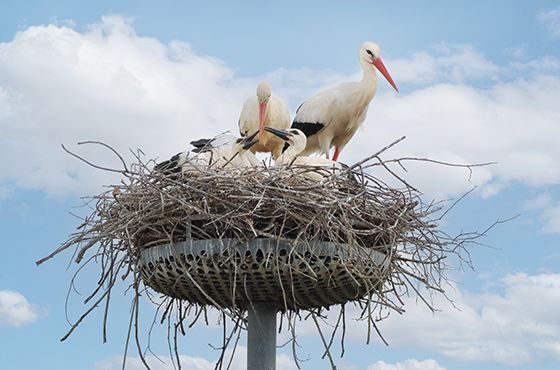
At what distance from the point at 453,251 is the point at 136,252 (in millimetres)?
1664

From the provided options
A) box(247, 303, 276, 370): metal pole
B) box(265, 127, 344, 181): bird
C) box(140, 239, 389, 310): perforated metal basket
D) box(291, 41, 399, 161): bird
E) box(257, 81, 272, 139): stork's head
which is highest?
box(291, 41, 399, 161): bird

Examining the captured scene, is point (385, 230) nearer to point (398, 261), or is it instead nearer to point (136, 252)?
point (398, 261)

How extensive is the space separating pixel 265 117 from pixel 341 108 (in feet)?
3.67

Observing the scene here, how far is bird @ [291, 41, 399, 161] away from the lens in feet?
23.1

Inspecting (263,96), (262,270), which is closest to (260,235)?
(262,270)

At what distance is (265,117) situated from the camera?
20.0 feet

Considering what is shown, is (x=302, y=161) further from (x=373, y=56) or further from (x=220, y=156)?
(x=373, y=56)

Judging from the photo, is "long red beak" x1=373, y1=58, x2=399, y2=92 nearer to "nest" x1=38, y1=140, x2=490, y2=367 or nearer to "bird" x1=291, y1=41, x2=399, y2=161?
"bird" x1=291, y1=41, x2=399, y2=161

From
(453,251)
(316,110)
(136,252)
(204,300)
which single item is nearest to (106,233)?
(136,252)

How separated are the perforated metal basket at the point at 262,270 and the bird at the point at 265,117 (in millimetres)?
1743

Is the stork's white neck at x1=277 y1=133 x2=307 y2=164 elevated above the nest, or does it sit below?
above

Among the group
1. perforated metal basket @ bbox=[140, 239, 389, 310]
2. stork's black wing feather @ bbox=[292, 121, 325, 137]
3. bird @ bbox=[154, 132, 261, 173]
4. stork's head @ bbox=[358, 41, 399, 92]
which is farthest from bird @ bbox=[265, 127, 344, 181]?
stork's head @ bbox=[358, 41, 399, 92]

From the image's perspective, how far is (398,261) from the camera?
15.0 feet

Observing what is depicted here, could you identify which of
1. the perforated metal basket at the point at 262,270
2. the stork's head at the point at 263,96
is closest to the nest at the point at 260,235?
the perforated metal basket at the point at 262,270
